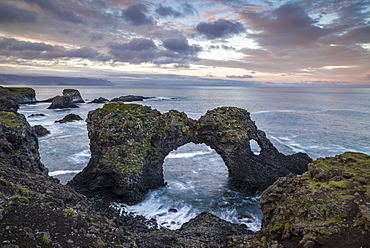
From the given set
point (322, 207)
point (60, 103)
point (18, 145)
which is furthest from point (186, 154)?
point (60, 103)

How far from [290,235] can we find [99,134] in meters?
25.6

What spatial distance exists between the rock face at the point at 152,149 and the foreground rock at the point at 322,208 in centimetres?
1636

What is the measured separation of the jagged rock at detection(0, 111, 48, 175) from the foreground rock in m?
21.0

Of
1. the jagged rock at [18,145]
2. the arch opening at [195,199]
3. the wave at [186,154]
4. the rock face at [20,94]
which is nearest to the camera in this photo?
the jagged rock at [18,145]

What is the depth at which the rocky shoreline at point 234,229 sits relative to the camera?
13.0 m

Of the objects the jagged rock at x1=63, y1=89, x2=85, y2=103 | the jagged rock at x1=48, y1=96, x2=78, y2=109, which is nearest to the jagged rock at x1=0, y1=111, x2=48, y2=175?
the jagged rock at x1=48, y1=96, x2=78, y2=109

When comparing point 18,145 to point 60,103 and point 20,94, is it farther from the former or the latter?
point 20,94

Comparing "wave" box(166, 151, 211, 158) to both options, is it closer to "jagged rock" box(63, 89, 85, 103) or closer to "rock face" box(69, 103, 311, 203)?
"rock face" box(69, 103, 311, 203)

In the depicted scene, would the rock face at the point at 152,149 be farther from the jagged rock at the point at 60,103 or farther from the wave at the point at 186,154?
the jagged rock at the point at 60,103

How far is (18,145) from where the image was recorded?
24.4 m

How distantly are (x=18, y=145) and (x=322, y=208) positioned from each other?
28200 mm

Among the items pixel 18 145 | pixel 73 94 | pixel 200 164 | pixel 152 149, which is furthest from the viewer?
pixel 73 94

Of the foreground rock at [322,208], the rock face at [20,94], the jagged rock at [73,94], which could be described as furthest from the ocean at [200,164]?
the jagged rock at [73,94]

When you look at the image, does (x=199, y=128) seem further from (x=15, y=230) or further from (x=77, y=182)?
(x=15, y=230)
